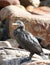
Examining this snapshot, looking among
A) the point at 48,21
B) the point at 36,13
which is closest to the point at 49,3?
the point at 36,13

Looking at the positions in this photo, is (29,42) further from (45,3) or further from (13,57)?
(45,3)

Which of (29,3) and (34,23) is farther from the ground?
(34,23)

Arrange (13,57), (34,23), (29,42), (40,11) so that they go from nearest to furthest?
(29,42) → (13,57) → (34,23) → (40,11)

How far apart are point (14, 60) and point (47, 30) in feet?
14.9

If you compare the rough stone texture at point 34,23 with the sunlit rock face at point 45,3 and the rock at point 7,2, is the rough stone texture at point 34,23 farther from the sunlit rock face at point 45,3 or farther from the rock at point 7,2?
the sunlit rock face at point 45,3

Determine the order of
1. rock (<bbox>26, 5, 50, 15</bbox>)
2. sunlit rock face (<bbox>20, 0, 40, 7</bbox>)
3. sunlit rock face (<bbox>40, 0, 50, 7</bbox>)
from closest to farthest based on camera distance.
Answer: rock (<bbox>26, 5, 50, 15</bbox>), sunlit rock face (<bbox>20, 0, 40, 7</bbox>), sunlit rock face (<bbox>40, 0, 50, 7</bbox>)

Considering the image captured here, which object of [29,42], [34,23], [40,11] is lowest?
[40,11]

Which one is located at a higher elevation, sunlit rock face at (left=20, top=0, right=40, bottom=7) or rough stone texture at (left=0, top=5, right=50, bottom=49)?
rough stone texture at (left=0, top=5, right=50, bottom=49)

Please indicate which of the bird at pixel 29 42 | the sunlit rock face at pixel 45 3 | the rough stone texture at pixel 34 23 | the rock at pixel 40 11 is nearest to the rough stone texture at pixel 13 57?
the bird at pixel 29 42

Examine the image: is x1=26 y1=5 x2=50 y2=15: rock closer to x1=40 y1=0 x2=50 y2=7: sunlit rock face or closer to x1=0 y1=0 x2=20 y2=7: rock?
x1=0 y1=0 x2=20 y2=7: rock

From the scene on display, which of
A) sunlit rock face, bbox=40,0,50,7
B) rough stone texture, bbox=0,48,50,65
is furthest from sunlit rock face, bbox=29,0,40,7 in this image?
rough stone texture, bbox=0,48,50,65

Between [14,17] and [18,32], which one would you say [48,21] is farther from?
[18,32]

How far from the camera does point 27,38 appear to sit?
287 inches

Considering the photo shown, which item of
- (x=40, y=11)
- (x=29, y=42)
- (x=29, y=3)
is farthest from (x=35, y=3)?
(x=29, y=42)
